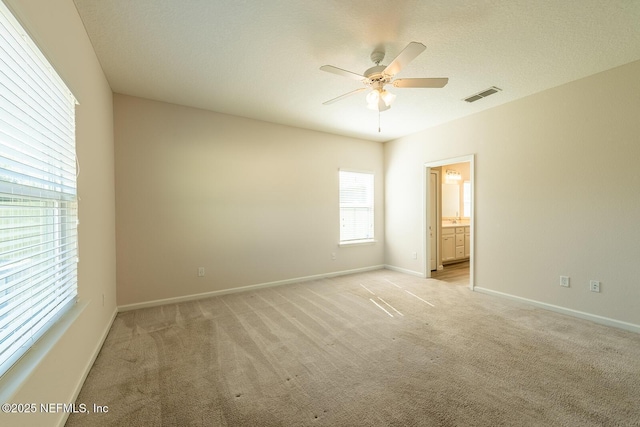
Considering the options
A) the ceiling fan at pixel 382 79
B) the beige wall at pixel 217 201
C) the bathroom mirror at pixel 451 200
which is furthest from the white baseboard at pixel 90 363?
the bathroom mirror at pixel 451 200

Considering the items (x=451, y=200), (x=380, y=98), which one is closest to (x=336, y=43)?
(x=380, y=98)

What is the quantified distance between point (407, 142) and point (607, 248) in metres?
3.34

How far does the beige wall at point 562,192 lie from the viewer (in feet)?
9.18

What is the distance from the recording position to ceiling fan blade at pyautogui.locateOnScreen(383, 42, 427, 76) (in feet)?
6.15

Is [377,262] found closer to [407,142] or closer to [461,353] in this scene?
[407,142]

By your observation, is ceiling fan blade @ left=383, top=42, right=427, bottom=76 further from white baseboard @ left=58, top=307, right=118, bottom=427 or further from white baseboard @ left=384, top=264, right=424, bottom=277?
white baseboard @ left=384, top=264, right=424, bottom=277

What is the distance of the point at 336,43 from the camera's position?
239cm

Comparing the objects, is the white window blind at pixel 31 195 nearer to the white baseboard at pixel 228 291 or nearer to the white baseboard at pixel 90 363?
→ the white baseboard at pixel 90 363

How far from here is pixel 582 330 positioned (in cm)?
278

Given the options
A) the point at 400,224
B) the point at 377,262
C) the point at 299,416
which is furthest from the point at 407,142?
the point at 299,416

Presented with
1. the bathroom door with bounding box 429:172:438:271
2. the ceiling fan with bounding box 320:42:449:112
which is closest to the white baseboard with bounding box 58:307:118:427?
the ceiling fan with bounding box 320:42:449:112

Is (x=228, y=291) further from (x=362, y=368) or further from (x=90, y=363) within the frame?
(x=362, y=368)

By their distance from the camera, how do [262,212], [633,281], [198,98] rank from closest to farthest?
[633,281] < [198,98] < [262,212]

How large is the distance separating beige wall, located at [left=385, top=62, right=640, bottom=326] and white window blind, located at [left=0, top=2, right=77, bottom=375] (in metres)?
4.85
